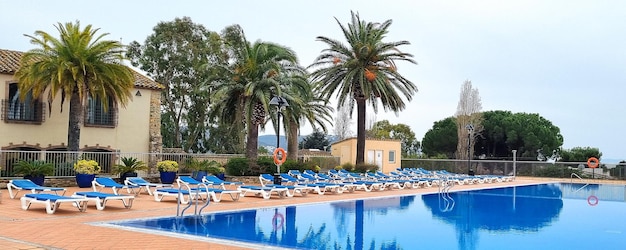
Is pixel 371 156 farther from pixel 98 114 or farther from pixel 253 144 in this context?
pixel 98 114

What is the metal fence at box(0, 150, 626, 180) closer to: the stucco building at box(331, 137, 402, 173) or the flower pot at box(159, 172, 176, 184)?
the stucco building at box(331, 137, 402, 173)

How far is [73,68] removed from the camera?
23688 millimetres

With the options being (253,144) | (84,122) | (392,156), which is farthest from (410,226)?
(392,156)

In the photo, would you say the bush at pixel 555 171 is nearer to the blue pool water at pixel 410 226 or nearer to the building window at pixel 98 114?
the blue pool water at pixel 410 226

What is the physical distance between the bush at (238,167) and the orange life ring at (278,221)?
41.9ft

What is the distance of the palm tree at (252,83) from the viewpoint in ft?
92.0

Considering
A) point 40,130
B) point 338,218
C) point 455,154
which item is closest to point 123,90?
point 40,130

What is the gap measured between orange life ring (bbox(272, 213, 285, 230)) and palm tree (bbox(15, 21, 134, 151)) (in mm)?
12347

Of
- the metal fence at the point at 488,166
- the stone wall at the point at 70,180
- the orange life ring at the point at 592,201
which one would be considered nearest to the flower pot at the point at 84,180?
the stone wall at the point at 70,180

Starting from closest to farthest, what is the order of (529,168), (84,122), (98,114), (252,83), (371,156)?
(252,83) → (84,122) → (98,114) → (371,156) → (529,168)

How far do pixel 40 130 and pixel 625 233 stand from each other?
23.1 m

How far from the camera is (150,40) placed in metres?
45.3

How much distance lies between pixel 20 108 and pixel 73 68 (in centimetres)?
462

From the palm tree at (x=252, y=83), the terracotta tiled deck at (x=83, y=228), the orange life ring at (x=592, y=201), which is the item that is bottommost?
the orange life ring at (x=592, y=201)
